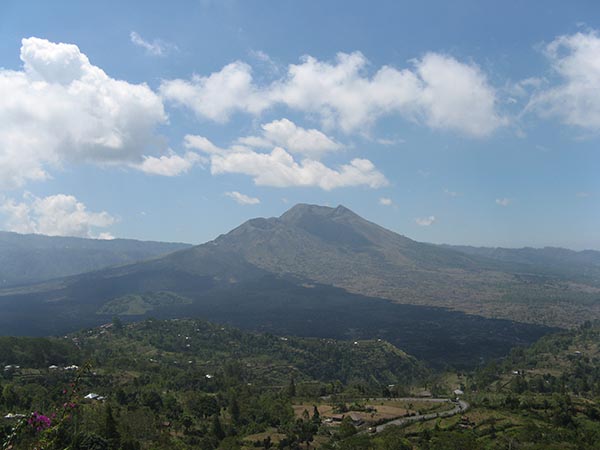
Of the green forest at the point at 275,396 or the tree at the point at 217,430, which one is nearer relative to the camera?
the green forest at the point at 275,396

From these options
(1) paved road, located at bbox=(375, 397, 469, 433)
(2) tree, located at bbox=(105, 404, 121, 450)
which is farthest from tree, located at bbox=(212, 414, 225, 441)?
(1) paved road, located at bbox=(375, 397, 469, 433)

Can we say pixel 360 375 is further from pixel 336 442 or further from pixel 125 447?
pixel 125 447

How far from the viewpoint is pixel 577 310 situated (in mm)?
199125

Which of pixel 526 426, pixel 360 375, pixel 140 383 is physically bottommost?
pixel 360 375

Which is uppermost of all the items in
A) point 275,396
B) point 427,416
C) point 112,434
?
point 112,434

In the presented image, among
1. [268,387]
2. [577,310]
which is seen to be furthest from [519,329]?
[268,387]

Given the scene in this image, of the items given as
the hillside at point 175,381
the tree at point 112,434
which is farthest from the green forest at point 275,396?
the hillside at point 175,381

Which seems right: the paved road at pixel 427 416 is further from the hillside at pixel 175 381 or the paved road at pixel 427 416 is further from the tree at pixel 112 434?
the tree at pixel 112 434

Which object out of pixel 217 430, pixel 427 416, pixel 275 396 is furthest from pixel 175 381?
pixel 427 416

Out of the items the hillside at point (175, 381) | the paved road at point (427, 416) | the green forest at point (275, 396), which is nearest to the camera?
the green forest at point (275, 396)

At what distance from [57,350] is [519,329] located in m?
154

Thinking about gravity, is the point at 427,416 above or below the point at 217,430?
above

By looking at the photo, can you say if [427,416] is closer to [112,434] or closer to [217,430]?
[217,430]

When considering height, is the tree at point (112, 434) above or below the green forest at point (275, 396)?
above
